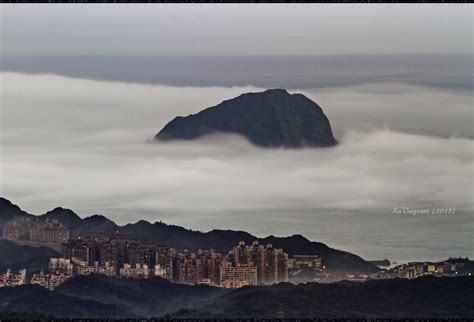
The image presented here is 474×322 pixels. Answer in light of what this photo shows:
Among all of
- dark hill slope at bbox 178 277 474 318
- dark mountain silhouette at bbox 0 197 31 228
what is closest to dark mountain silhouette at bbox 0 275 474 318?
dark hill slope at bbox 178 277 474 318

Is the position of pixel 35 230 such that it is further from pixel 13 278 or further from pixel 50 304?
pixel 50 304

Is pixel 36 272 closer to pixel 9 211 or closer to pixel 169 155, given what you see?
pixel 9 211

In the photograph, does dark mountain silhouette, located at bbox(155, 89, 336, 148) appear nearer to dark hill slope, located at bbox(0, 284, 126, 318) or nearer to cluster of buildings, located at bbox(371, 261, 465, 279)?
cluster of buildings, located at bbox(371, 261, 465, 279)

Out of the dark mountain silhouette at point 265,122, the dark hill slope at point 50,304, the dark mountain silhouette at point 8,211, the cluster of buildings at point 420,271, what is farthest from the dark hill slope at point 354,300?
the dark mountain silhouette at point 8,211

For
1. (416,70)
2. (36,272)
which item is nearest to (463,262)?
(416,70)

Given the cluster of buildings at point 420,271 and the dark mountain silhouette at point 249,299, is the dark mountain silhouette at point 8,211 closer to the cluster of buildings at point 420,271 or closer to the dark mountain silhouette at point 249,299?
the dark mountain silhouette at point 249,299
